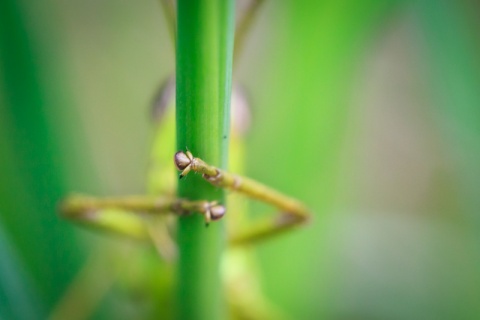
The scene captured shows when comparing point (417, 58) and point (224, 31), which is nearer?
point (224, 31)

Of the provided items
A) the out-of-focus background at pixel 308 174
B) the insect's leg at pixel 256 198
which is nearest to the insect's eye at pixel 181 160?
the insect's leg at pixel 256 198

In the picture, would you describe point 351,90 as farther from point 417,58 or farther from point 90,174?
point 90,174

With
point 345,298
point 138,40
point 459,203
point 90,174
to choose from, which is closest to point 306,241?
point 345,298

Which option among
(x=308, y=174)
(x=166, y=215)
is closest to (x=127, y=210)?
(x=166, y=215)

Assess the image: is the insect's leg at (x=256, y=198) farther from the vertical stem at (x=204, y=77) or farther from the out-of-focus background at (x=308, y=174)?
the out-of-focus background at (x=308, y=174)

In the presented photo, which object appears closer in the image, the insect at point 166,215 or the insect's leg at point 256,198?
the insect's leg at point 256,198

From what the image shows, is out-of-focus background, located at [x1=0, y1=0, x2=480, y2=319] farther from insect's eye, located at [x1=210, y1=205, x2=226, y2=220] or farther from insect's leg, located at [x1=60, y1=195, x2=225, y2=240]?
insect's eye, located at [x1=210, y1=205, x2=226, y2=220]
